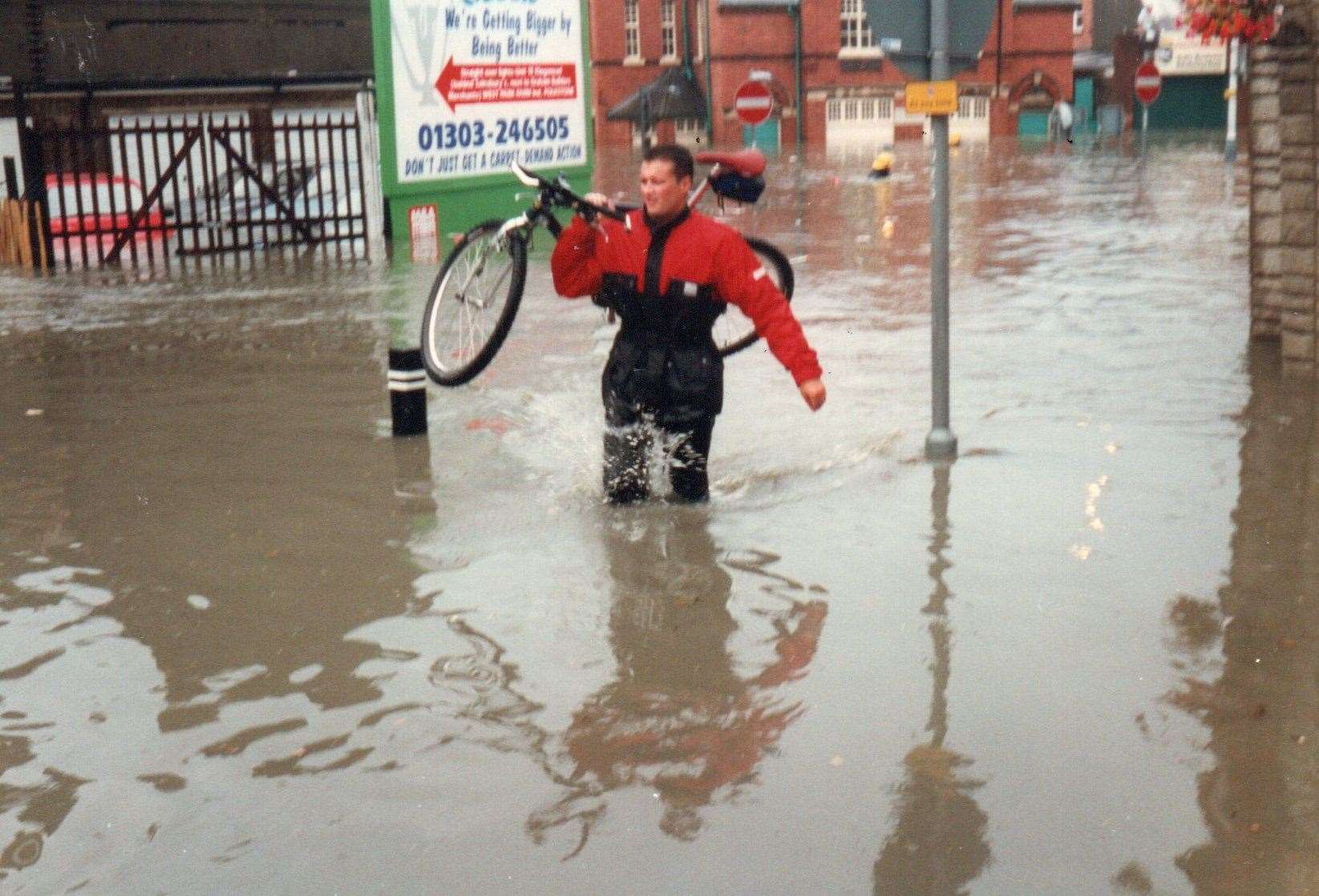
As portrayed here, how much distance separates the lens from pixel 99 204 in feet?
65.8

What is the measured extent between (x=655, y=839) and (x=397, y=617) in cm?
188

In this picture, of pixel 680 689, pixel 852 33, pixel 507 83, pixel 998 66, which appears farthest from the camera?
pixel 998 66

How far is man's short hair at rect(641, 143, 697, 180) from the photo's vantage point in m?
6.43

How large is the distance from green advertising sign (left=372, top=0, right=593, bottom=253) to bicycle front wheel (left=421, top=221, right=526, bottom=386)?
305 inches

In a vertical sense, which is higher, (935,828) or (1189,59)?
(1189,59)

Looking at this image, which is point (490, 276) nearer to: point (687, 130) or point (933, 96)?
point (933, 96)

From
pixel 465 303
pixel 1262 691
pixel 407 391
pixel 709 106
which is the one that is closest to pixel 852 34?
pixel 709 106

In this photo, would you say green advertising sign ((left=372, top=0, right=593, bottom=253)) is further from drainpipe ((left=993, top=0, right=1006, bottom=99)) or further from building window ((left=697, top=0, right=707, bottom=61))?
drainpipe ((left=993, top=0, right=1006, bottom=99))

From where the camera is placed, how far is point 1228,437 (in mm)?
7969

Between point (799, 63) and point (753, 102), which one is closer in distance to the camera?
point (753, 102)

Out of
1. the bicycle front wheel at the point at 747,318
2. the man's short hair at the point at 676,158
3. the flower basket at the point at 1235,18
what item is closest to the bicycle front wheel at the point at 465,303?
the bicycle front wheel at the point at 747,318

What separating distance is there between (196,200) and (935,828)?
17.4 m

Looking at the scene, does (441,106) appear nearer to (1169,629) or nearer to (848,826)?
(1169,629)

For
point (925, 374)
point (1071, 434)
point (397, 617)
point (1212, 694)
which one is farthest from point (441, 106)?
point (1212, 694)
